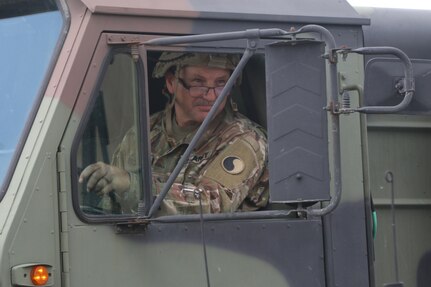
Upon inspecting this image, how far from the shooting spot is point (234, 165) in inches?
189

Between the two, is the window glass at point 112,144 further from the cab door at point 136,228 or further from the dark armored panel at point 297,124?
the dark armored panel at point 297,124

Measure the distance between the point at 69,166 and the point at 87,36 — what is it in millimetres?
549

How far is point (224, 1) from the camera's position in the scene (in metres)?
4.75

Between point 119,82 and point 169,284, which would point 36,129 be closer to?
point 119,82

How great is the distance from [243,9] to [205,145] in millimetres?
649

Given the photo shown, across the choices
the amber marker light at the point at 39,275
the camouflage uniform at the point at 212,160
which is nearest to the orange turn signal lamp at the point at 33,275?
the amber marker light at the point at 39,275

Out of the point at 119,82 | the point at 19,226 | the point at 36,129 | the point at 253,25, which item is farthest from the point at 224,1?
the point at 19,226

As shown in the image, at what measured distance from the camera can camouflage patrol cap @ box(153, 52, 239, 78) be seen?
4766 millimetres

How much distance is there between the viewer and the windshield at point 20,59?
438cm

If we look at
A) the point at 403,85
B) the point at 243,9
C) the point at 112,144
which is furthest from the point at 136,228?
the point at 403,85

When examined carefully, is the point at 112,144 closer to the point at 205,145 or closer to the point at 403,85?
the point at 205,145

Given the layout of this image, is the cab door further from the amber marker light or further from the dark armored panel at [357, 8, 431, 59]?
the dark armored panel at [357, 8, 431, 59]

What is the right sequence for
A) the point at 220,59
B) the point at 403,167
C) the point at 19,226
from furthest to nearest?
1. the point at 403,167
2. the point at 220,59
3. the point at 19,226

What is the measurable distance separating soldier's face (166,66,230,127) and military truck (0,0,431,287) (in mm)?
154
